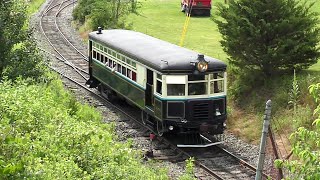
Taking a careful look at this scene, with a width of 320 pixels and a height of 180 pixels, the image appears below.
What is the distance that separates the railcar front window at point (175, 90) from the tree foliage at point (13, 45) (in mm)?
5361

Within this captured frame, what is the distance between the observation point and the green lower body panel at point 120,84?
20.0m

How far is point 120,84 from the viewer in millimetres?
21844

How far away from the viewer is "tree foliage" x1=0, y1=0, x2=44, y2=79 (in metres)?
20.4

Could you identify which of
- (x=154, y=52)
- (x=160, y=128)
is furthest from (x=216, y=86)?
(x=154, y=52)

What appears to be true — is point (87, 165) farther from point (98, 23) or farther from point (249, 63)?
point (98, 23)

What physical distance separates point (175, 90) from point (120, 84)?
13.9 feet

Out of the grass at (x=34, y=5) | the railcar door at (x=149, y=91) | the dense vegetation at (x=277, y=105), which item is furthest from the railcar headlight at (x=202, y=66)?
the grass at (x=34, y=5)

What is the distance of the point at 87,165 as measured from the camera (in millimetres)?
13195

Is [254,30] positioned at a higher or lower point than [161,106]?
higher

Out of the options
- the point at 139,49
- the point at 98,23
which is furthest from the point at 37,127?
the point at 98,23

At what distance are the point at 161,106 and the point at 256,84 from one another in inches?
204

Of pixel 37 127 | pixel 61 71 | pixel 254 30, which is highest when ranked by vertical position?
pixel 254 30

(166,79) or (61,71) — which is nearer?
(166,79)

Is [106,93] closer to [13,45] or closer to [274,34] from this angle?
[13,45]
